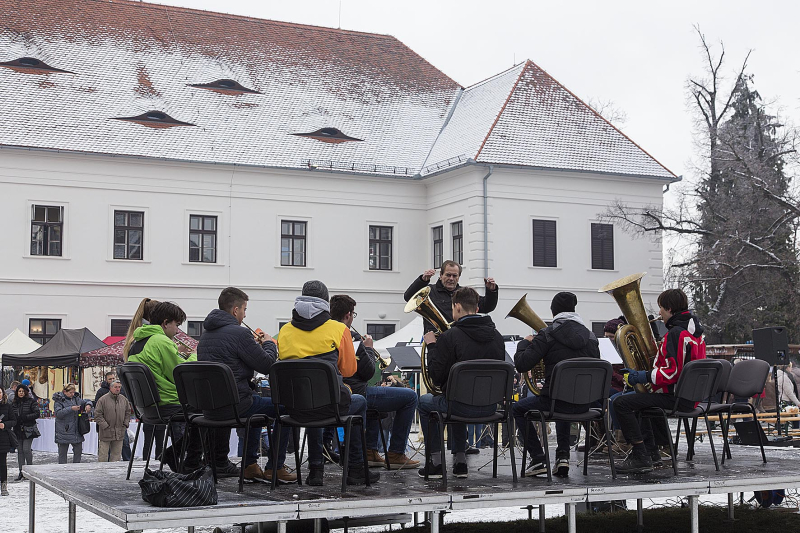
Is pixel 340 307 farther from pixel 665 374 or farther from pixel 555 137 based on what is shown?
pixel 555 137

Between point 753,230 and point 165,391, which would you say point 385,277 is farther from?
point 165,391

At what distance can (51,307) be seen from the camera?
104ft

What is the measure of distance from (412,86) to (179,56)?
8.65m

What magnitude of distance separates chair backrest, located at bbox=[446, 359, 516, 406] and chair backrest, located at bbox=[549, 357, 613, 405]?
38 cm

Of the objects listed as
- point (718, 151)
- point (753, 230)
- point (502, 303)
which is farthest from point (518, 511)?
point (753, 230)

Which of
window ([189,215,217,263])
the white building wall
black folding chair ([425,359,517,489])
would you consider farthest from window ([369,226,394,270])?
black folding chair ([425,359,517,489])

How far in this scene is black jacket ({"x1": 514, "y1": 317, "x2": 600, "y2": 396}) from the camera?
871cm

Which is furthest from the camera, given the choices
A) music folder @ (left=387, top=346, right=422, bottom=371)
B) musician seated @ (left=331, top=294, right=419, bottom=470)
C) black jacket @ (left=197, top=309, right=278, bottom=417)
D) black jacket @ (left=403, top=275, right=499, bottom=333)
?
music folder @ (left=387, top=346, right=422, bottom=371)

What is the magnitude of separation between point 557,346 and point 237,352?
8.66 feet

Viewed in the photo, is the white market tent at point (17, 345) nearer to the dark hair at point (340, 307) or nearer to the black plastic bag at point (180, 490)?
the dark hair at point (340, 307)

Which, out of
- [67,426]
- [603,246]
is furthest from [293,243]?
[67,426]

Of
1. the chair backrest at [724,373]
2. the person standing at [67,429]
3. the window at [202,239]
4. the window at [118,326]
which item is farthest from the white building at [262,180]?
the chair backrest at [724,373]

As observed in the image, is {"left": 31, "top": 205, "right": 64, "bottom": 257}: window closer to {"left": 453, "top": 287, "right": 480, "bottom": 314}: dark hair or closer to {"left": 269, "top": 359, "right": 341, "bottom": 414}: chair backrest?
{"left": 453, "top": 287, "right": 480, "bottom": 314}: dark hair

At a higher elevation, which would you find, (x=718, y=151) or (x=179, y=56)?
(x=179, y=56)
